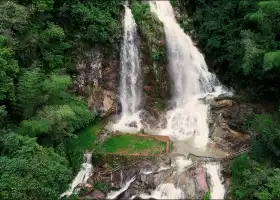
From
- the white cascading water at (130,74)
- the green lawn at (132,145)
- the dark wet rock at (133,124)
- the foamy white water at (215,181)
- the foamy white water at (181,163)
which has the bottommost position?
the foamy white water at (215,181)

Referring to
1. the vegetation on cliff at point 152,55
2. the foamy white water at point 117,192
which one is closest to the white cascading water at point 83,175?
the foamy white water at point 117,192

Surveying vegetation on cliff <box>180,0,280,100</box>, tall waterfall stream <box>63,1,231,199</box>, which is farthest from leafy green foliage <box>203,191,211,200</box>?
vegetation on cliff <box>180,0,280,100</box>

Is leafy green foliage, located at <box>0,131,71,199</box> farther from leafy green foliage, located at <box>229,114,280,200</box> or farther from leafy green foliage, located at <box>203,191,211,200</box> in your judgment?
leafy green foliage, located at <box>229,114,280,200</box>

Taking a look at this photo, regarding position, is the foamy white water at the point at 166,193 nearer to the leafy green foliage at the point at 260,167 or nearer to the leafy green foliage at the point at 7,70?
the leafy green foliage at the point at 260,167

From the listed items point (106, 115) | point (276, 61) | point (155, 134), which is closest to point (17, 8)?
point (106, 115)

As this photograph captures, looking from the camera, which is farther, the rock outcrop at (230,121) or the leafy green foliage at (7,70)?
the rock outcrop at (230,121)

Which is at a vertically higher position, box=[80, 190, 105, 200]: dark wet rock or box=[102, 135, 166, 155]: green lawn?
box=[102, 135, 166, 155]: green lawn

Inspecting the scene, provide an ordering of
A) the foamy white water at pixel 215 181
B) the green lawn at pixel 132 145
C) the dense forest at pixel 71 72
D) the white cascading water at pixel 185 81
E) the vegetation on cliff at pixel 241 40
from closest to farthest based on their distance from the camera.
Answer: the dense forest at pixel 71 72
the foamy white water at pixel 215 181
the green lawn at pixel 132 145
the vegetation on cliff at pixel 241 40
the white cascading water at pixel 185 81
